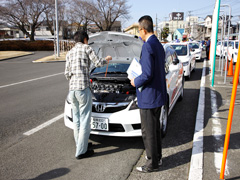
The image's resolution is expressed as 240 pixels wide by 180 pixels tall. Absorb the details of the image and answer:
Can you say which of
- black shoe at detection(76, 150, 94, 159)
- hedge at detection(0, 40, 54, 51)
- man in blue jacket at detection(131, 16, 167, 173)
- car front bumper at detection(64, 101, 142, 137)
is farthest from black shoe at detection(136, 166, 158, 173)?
hedge at detection(0, 40, 54, 51)

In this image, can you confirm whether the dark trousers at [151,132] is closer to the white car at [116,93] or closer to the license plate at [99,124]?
the white car at [116,93]

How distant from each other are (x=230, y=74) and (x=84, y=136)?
9575 millimetres

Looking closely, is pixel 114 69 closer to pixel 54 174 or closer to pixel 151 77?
pixel 151 77

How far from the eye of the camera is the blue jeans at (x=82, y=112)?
10.9 ft

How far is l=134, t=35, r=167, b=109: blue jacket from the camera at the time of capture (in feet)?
9.02

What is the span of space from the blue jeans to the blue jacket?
0.85 meters

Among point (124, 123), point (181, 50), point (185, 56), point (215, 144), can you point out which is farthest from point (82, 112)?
point (181, 50)

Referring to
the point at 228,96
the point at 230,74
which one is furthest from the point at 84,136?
the point at 230,74

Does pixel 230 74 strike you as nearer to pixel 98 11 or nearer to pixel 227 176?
pixel 227 176

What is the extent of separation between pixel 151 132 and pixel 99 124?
1024 millimetres

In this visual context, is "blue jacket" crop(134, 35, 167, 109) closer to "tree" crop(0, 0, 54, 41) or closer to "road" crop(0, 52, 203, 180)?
"road" crop(0, 52, 203, 180)

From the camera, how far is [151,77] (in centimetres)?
Answer: 277

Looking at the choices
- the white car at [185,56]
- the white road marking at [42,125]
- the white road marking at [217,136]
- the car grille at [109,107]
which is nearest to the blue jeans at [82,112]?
the car grille at [109,107]

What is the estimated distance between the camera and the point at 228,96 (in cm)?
703
